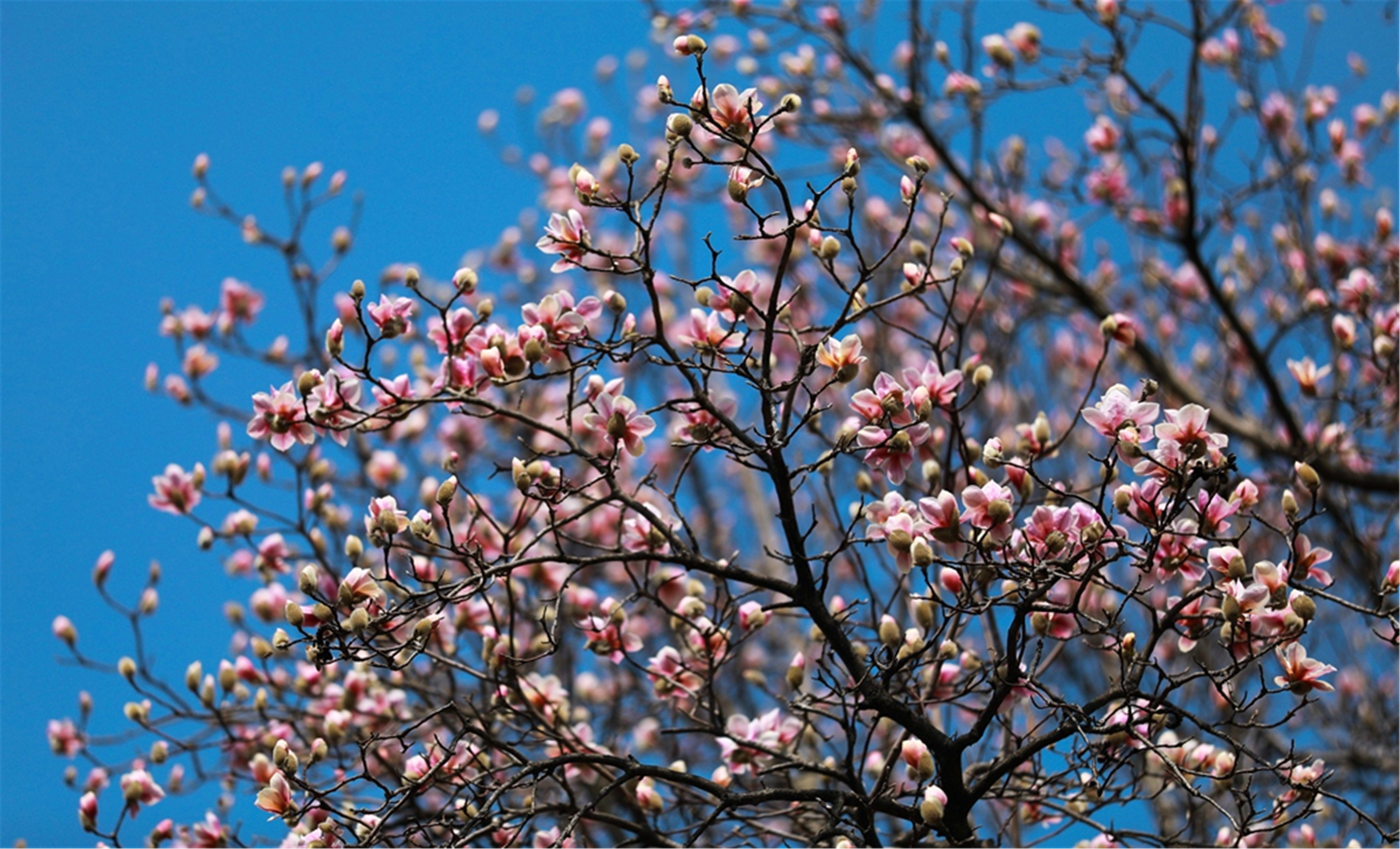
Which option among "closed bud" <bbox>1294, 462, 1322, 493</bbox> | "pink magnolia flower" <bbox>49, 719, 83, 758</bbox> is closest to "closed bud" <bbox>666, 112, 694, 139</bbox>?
"closed bud" <bbox>1294, 462, 1322, 493</bbox>

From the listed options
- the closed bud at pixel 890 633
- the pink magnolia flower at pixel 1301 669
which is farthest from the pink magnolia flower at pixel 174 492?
the pink magnolia flower at pixel 1301 669

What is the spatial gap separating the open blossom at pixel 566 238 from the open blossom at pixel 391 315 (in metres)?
0.36

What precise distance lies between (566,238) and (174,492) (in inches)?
65.3

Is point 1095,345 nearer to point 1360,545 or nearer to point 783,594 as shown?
point 1360,545

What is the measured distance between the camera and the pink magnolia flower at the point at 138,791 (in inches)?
114

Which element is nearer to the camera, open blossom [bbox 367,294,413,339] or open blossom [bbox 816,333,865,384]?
open blossom [bbox 816,333,865,384]

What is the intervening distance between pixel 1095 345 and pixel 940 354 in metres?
4.85

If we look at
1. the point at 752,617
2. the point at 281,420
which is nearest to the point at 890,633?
the point at 752,617

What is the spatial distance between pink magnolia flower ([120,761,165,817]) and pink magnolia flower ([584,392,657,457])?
160 cm

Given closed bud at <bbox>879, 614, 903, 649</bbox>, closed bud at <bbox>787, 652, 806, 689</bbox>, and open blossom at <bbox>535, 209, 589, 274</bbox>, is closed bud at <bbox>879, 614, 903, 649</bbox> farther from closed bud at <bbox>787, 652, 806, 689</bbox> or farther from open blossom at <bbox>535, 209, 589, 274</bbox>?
open blossom at <bbox>535, 209, 589, 274</bbox>

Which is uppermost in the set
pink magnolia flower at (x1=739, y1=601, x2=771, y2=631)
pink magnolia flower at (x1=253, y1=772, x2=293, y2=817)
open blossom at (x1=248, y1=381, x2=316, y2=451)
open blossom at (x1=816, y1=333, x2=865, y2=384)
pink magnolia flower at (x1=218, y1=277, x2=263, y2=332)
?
pink magnolia flower at (x1=218, y1=277, x2=263, y2=332)

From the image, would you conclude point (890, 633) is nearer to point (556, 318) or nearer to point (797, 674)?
point (797, 674)

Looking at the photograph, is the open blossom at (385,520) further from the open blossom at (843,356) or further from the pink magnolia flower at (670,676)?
the open blossom at (843,356)

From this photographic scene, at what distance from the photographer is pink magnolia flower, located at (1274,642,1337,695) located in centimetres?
219
